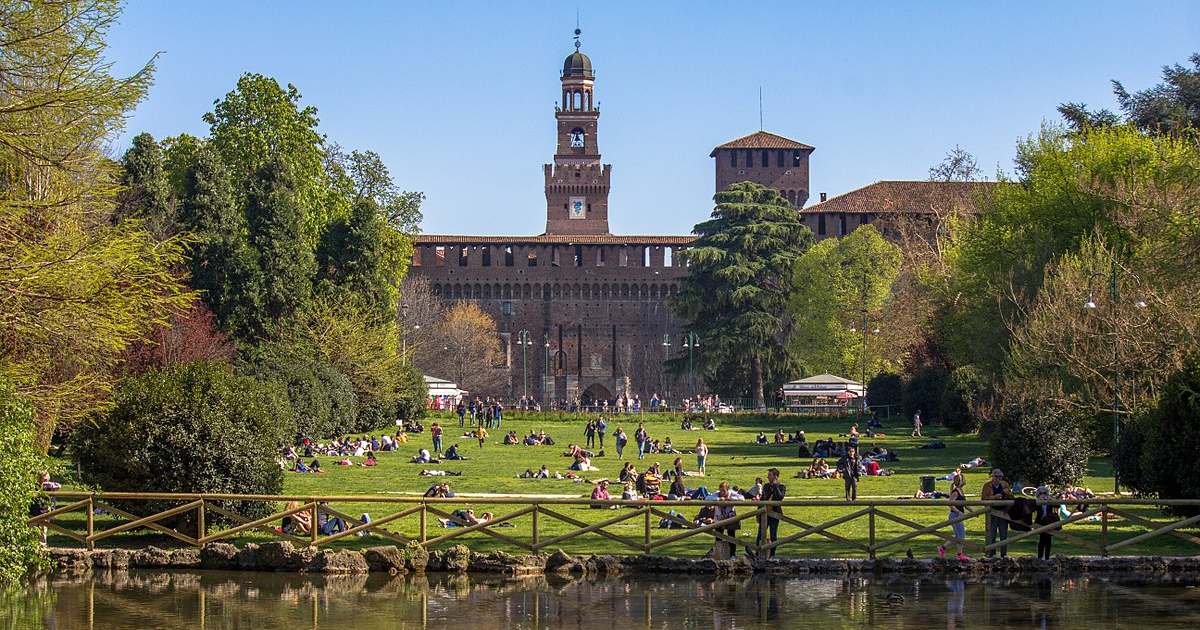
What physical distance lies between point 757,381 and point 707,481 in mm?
36512

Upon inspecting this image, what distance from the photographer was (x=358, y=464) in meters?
33.4

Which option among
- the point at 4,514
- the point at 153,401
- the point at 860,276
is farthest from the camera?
A: the point at 860,276

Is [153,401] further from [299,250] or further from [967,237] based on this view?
[967,237]

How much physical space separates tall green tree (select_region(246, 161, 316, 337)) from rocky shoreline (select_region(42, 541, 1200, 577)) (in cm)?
2381

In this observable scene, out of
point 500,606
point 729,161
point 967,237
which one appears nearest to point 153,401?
point 500,606

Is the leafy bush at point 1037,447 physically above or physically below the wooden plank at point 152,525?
above

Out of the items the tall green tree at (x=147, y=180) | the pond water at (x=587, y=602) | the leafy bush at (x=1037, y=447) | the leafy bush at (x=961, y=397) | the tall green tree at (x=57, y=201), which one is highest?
the tall green tree at (x=147, y=180)

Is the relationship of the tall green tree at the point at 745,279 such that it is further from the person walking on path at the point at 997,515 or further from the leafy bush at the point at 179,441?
the person walking on path at the point at 997,515

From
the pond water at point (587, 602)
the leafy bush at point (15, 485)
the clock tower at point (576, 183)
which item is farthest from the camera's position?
the clock tower at point (576, 183)

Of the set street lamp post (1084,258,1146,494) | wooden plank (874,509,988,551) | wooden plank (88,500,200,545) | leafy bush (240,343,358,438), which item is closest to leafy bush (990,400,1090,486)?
street lamp post (1084,258,1146,494)

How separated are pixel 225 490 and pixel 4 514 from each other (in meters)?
5.38

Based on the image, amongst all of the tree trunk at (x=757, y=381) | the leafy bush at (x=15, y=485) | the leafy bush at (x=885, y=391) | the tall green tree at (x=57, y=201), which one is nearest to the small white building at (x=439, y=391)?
the tree trunk at (x=757, y=381)

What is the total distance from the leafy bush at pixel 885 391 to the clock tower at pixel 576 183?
128 ft

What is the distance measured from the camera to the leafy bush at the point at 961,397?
41.7m
